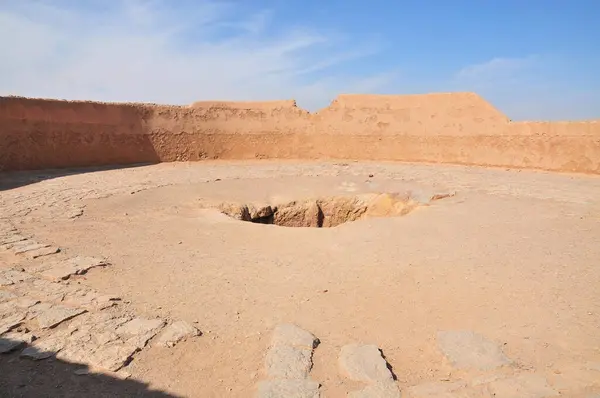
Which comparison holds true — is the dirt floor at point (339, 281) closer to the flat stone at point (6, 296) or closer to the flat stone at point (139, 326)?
the flat stone at point (139, 326)

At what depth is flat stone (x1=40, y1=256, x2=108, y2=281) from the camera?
4105 millimetres

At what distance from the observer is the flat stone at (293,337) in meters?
3.04

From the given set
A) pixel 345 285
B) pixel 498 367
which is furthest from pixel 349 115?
pixel 498 367

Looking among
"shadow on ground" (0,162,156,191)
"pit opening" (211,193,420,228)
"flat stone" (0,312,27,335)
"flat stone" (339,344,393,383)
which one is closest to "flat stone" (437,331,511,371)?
"flat stone" (339,344,393,383)

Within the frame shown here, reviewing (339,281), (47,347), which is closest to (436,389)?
(339,281)

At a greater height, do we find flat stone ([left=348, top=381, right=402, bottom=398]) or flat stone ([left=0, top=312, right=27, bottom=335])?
flat stone ([left=0, top=312, right=27, bottom=335])

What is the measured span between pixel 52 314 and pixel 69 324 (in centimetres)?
25

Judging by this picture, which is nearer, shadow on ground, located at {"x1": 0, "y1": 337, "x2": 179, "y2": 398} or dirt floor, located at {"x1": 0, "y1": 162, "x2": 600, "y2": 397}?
shadow on ground, located at {"x1": 0, "y1": 337, "x2": 179, "y2": 398}

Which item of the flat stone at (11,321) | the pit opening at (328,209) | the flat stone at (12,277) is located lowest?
the pit opening at (328,209)

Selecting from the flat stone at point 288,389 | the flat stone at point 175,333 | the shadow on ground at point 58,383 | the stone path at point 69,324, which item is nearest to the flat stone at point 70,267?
the stone path at point 69,324

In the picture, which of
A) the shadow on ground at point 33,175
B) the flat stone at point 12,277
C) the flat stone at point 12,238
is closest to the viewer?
the flat stone at point 12,277

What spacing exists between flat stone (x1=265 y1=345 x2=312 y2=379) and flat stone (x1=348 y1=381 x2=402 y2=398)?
0.37m

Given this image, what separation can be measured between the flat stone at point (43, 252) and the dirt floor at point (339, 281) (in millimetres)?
238

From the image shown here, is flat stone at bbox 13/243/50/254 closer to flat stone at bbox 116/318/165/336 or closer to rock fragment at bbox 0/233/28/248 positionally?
rock fragment at bbox 0/233/28/248
